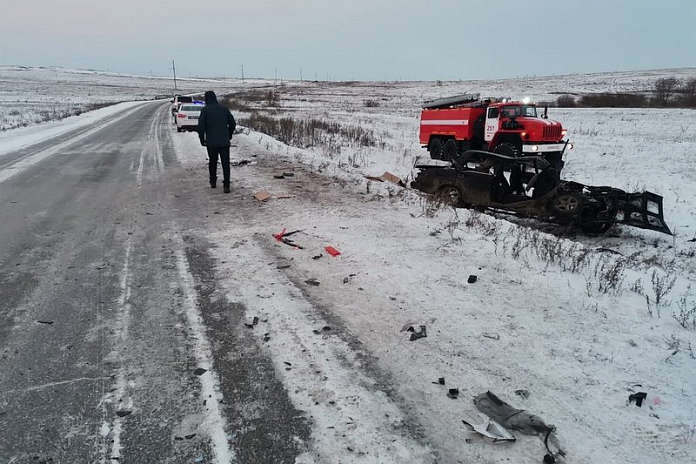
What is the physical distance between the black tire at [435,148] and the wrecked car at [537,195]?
780 centimetres

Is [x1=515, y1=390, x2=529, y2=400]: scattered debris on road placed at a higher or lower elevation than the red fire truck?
lower

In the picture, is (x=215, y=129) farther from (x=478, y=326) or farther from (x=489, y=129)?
(x=489, y=129)

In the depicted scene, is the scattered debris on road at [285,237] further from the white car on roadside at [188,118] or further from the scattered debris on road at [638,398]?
the white car on roadside at [188,118]

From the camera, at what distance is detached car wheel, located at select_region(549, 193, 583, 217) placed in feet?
26.1

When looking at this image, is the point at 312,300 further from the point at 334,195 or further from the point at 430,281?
the point at 334,195

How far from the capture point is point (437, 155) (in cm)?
1719

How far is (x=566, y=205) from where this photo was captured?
8.09 metres

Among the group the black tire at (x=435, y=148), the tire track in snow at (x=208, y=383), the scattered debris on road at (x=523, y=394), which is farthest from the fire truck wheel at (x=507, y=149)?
the tire track in snow at (x=208, y=383)

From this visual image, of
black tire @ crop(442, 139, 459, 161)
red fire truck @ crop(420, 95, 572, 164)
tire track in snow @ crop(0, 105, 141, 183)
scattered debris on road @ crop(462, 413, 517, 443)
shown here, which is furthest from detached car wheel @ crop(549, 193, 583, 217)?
tire track in snow @ crop(0, 105, 141, 183)

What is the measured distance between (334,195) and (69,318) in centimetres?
488

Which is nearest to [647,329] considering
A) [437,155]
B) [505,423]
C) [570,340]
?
[570,340]

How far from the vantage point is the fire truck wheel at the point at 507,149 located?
44.0 feet

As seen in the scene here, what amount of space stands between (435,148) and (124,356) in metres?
16.0

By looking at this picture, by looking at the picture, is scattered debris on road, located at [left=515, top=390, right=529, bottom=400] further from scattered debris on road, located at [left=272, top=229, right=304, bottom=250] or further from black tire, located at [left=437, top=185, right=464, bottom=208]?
black tire, located at [left=437, top=185, right=464, bottom=208]
